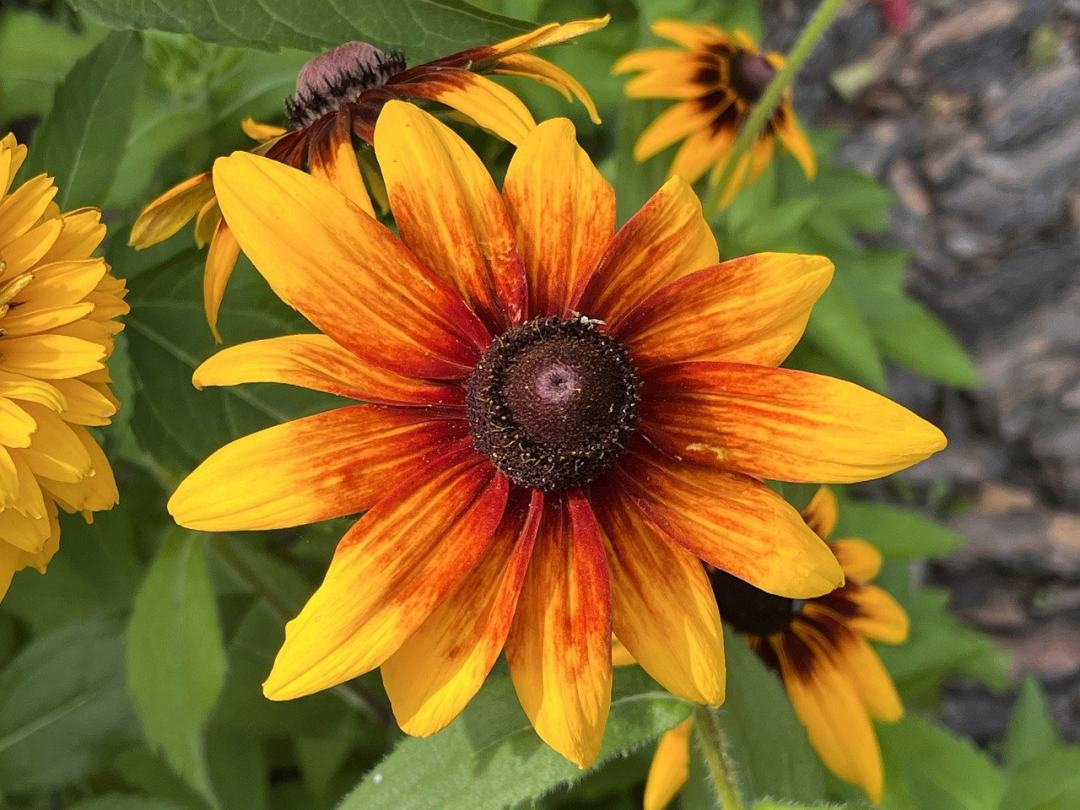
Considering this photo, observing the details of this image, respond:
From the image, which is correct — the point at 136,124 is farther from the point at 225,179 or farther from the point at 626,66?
the point at 225,179

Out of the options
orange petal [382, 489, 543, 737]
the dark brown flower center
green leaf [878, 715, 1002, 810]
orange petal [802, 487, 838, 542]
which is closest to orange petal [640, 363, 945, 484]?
orange petal [382, 489, 543, 737]

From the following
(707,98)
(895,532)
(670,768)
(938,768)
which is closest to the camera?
(670,768)

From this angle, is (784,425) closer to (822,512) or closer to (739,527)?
(739,527)

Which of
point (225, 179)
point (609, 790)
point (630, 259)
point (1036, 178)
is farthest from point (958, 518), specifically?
point (225, 179)

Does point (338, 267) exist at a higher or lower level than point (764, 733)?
higher

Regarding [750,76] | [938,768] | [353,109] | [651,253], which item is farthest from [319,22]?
[938,768]

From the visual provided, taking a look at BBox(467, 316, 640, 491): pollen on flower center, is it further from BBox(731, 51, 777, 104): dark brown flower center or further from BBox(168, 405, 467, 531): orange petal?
BBox(731, 51, 777, 104): dark brown flower center

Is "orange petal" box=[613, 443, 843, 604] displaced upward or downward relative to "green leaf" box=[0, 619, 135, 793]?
upward
